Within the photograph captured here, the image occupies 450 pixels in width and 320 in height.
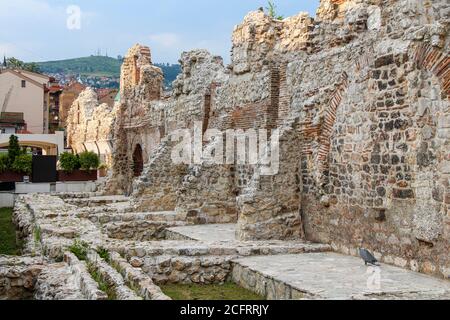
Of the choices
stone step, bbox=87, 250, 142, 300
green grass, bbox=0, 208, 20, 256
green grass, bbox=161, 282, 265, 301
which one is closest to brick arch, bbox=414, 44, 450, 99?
green grass, bbox=161, 282, 265, 301

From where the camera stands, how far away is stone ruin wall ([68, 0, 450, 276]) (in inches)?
307

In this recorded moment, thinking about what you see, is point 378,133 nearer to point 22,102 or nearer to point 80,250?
point 80,250

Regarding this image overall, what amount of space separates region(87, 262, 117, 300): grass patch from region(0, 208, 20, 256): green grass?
15.1 ft

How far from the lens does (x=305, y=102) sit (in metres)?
10.9

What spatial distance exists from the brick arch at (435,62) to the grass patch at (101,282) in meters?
4.83

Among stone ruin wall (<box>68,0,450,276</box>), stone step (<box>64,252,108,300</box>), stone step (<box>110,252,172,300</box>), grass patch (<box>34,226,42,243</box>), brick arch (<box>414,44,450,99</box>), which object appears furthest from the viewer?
grass patch (<box>34,226,42,243</box>)

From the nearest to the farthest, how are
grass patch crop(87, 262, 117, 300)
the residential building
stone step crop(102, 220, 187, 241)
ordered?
grass patch crop(87, 262, 117, 300) < stone step crop(102, 220, 187, 241) < the residential building

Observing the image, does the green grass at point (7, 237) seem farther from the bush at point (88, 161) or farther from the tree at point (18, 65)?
the tree at point (18, 65)

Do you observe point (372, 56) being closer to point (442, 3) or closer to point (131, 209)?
point (442, 3)

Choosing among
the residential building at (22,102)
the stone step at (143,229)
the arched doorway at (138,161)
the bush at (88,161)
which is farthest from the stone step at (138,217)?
the residential building at (22,102)

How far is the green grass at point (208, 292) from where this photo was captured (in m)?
8.00

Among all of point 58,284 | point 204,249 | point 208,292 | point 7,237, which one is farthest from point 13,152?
point 58,284

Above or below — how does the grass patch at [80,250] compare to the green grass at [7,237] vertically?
above

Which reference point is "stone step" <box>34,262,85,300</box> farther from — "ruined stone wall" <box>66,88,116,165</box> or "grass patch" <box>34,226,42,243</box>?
"ruined stone wall" <box>66,88,116,165</box>
